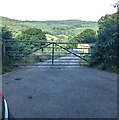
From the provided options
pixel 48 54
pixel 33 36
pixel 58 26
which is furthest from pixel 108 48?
pixel 58 26

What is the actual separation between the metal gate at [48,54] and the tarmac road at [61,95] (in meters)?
2.36

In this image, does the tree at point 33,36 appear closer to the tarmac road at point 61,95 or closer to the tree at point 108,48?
the tree at point 108,48

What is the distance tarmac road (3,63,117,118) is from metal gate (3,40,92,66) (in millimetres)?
2361

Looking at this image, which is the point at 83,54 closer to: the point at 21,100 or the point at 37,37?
the point at 37,37

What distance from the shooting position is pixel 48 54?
49.5 feet

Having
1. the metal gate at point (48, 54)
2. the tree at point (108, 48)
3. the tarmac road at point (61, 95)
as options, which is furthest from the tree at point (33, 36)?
the tarmac road at point (61, 95)

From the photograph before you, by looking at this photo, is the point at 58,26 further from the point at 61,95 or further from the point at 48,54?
the point at 61,95

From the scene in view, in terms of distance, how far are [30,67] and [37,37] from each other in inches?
205

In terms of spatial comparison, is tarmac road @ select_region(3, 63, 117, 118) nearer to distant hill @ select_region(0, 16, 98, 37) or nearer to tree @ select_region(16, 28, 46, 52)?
tree @ select_region(16, 28, 46, 52)

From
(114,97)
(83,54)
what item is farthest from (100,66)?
(114,97)

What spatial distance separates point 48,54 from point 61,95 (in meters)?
7.24

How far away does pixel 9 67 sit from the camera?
1309cm

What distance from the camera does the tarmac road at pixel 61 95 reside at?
638 centimetres

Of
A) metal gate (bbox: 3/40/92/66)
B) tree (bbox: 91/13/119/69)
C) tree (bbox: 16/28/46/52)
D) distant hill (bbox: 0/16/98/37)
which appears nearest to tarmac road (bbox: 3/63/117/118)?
tree (bbox: 91/13/119/69)
